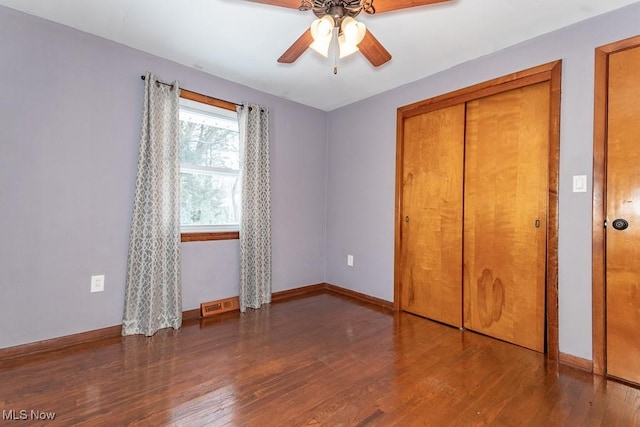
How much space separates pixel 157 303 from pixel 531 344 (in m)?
2.98

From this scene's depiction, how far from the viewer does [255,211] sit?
309 cm

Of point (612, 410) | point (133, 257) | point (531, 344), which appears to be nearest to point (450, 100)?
point (531, 344)

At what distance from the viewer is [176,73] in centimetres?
266

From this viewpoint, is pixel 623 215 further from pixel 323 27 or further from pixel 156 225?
pixel 156 225

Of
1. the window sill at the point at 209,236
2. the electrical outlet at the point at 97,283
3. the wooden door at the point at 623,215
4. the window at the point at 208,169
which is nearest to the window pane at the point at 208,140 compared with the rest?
the window at the point at 208,169

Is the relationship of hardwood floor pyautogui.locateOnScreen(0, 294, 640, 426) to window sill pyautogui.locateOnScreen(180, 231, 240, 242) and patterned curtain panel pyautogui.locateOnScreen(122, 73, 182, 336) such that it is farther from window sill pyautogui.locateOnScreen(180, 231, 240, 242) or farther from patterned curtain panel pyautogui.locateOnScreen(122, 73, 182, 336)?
window sill pyautogui.locateOnScreen(180, 231, 240, 242)

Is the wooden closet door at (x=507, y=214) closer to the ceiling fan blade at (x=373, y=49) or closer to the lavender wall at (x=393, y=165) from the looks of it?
the lavender wall at (x=393, y=165)

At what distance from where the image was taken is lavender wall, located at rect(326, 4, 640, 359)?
195 cm

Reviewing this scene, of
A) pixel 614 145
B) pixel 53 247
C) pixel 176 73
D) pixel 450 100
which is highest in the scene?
pixel 176 73

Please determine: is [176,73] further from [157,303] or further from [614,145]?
[614,145]

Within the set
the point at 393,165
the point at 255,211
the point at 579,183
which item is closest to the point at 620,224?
the point at 579,183

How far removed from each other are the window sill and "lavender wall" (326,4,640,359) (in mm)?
1324

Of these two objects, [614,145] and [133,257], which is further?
[133,257]

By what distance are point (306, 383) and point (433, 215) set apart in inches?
74.4
